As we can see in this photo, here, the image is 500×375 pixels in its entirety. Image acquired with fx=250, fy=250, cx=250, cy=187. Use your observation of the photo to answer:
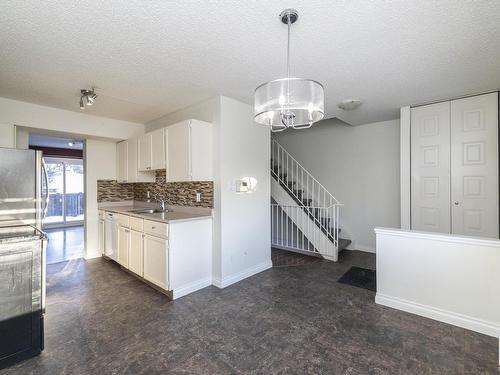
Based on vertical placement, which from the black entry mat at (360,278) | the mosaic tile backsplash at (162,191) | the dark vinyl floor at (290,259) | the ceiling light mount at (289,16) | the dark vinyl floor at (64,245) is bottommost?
the black entry mat at (360,278)

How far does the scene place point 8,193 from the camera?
94.4 inches

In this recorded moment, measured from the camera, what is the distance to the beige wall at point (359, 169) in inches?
183

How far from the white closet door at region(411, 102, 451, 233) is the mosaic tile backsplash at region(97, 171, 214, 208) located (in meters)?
2.96

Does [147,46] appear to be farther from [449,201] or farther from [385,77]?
[449,201]

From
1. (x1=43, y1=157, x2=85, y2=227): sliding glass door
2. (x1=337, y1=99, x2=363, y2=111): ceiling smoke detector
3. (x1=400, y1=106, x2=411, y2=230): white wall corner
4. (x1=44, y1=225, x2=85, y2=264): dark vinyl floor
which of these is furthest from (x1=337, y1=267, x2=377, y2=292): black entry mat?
(x1=43, y1=157, x2=85, y2=227): sliding glass door

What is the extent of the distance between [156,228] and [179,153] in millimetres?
1020

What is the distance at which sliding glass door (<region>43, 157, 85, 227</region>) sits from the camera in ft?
25.8

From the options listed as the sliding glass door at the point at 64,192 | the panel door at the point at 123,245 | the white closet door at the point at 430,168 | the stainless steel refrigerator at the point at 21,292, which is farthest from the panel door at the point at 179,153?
the sliding glass door at the point at 64,192

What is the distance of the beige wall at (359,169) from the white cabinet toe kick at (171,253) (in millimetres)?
3149

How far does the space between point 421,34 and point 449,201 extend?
2.43m

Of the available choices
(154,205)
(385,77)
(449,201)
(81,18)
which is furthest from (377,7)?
(154,205)

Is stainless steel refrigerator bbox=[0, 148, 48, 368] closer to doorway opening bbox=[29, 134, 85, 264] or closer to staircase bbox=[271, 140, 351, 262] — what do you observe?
staircase bbox=[271, 140, 351, 262]

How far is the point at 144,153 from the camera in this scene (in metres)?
4.04

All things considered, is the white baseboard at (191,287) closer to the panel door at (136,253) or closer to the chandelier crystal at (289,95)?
the panel door at (136,253)
